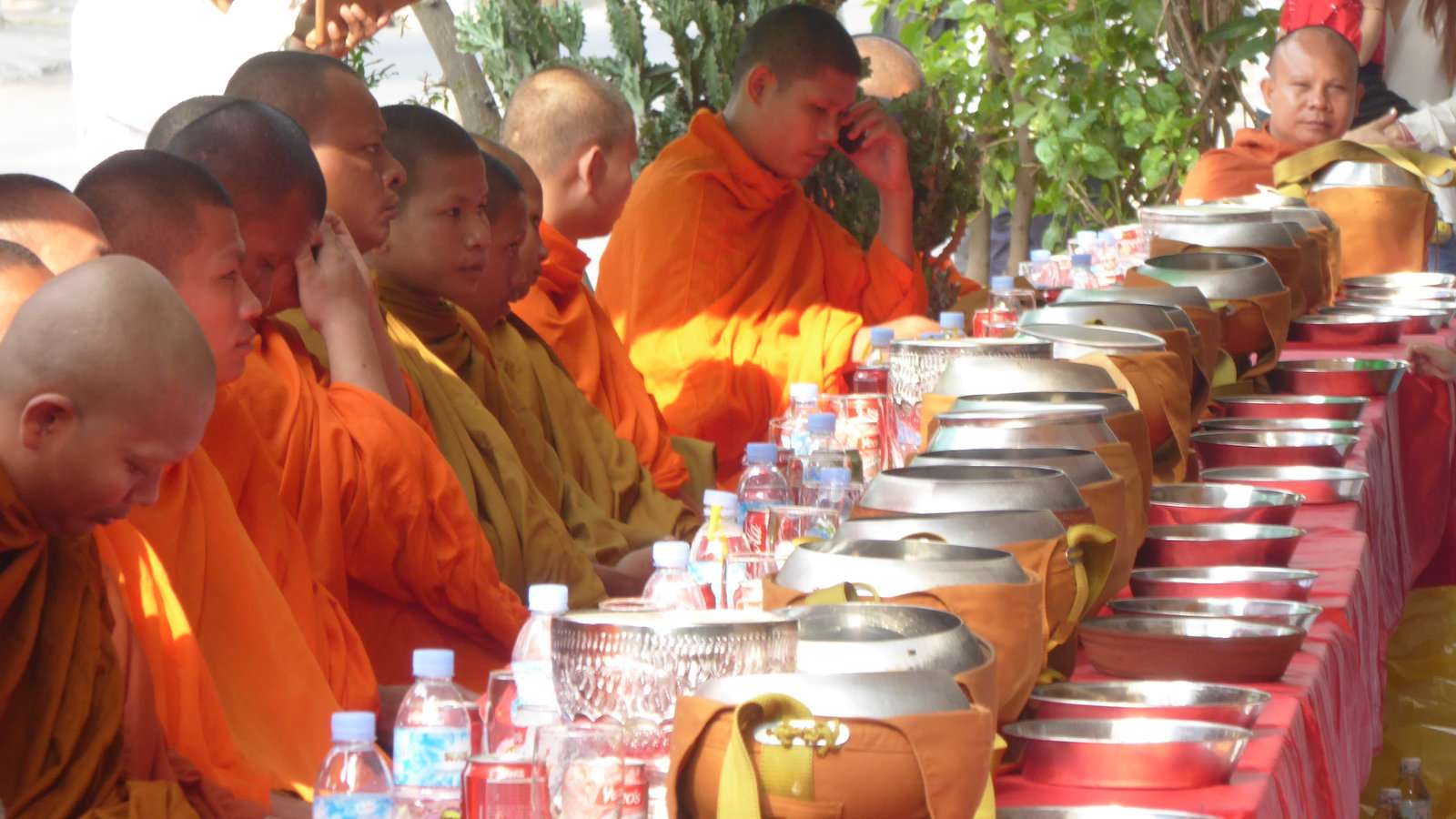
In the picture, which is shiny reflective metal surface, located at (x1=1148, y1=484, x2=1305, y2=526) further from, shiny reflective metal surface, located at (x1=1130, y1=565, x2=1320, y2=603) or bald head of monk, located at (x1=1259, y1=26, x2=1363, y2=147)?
bald head of monk, located at (x1=1259, y1=26, x2=1363, y2=147)

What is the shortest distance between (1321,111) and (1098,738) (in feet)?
16.6

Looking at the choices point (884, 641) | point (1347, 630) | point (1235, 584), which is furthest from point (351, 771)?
point (1347, 630)

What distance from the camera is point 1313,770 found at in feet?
7.30

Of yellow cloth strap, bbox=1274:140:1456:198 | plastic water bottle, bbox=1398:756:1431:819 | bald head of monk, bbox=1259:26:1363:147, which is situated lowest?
plastic water bottle, bbox=1398:756:1431:819

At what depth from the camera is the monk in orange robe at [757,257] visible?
5.48m

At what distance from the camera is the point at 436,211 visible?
3.75 meters

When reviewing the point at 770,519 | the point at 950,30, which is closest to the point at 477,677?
the point at 770,519

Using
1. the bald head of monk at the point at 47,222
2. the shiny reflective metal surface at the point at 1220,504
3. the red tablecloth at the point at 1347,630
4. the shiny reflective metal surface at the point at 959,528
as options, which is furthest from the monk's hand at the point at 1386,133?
the bald head of monk at the point at 47,222

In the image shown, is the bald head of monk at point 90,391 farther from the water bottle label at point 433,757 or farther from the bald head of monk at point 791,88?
the bald head of monk at point 791,88

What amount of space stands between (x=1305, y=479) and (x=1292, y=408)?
1.62ft

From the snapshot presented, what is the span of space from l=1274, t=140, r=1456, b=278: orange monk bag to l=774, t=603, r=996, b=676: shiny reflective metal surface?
4272mm

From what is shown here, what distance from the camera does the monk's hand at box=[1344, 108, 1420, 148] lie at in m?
6.64

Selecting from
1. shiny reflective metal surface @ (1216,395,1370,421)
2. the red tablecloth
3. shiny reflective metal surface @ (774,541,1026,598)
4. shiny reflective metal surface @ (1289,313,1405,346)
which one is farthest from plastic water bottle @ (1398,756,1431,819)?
shiny reflective metal surface @ (774,541,1026,598)

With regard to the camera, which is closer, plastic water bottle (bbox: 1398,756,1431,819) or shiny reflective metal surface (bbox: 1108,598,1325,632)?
shiny reflective metal surface (bbox: 1108,598,1325,632)
